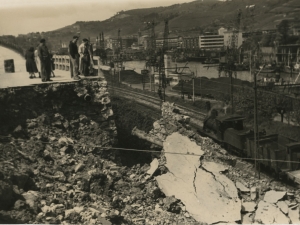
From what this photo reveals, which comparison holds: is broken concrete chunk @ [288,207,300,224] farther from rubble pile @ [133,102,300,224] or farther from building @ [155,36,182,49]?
building @ [155,36,182,49]

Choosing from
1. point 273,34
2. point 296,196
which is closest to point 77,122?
point 296,196

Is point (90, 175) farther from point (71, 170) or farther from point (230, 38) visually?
point (230, 38)

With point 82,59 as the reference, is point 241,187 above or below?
below

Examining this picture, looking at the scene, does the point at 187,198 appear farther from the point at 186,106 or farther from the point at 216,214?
the point at 186,106

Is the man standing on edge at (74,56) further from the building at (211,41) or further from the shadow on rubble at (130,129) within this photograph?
the building at (211,41)

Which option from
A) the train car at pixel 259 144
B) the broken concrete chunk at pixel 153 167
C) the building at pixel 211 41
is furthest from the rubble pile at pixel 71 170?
the building at pixel 211 41

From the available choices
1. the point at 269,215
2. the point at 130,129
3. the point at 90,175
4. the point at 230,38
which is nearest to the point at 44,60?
the point at 90,175

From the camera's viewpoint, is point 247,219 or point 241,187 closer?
point 247,219
